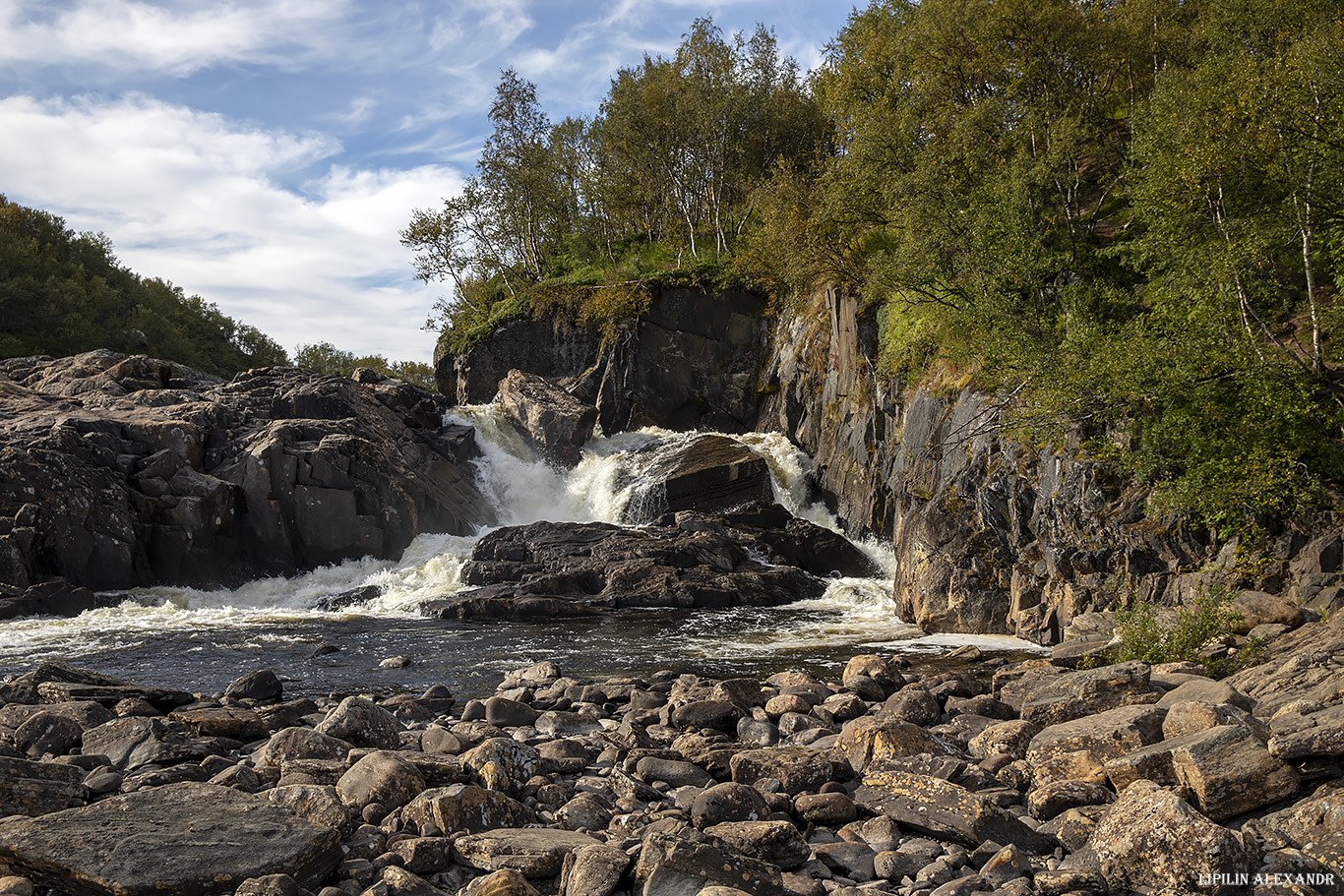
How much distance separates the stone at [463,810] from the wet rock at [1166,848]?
4.88 metres

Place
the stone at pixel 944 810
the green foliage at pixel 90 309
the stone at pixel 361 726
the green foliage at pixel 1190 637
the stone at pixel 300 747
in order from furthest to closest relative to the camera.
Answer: the green foliage at pixel 90 309 → the green foliage at pixel 1190 637 → the stone at pixel 361 726 → the stone at pixel 300 747 → the stone at pixel 944 810

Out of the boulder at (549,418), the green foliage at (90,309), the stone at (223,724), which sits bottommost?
the stone at (223,724)

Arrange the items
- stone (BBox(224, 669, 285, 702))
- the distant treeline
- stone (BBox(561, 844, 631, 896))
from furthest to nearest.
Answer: the distant treeline
stone (BBox(224, 669, 285, 702))
stone (BBox(561, 844, 631, 896))

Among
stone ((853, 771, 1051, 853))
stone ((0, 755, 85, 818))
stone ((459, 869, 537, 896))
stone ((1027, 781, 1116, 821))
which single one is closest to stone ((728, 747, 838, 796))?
stone ((853, 771, 1051, 853))

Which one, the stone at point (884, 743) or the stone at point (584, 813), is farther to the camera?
the stone at point (884, 743)

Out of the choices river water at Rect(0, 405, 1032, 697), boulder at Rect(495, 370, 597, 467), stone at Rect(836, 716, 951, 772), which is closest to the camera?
stone at Rect(836, 716, 951, 772)

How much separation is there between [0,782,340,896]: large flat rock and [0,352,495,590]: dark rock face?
23.6 m

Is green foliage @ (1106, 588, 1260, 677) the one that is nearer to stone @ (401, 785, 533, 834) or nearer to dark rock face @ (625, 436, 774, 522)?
stone @ (401, 785, 533, 834)

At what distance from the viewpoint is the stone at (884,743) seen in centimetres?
871

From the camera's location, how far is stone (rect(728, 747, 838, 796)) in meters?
8.03

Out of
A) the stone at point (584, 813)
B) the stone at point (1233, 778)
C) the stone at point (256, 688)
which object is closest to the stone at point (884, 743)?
the stone at point (1233, 778)

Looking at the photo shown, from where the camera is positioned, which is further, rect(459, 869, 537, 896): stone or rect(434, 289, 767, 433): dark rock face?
rect(434, 289, 767, 433): dark rock face

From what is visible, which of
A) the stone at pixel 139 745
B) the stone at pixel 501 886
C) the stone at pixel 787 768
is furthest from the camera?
the stone at pixel 139 745

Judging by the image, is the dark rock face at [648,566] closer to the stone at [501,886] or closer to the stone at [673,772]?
the stone at [673,772]
